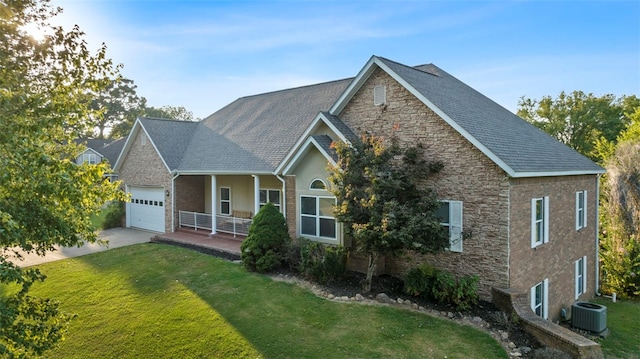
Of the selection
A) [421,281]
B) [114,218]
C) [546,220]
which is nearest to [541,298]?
[546,220]

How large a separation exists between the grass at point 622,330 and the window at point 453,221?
17.7ft

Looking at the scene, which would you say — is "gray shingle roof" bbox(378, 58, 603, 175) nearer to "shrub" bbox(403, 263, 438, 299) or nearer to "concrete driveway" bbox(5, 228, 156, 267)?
"shrub" bbox(403, 263, 438, 299)

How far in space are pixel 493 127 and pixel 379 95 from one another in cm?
418

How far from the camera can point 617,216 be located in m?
18.8

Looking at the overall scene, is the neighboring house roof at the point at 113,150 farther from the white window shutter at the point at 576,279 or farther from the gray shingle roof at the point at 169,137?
the white window shutter at the point at 576,279

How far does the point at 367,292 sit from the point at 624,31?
15.2 metres

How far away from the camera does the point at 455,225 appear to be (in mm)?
12414

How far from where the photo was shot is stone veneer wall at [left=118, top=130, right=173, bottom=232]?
2233 centimetres

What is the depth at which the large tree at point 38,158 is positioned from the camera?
223 inches

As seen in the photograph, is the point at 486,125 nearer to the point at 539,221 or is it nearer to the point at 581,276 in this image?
the point at 539,221

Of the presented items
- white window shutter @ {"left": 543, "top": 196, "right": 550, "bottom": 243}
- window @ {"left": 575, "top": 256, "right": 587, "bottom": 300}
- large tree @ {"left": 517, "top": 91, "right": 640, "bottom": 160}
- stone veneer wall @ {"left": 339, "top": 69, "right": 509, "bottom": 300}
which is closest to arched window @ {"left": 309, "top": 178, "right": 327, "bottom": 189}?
Answer: stone veneer wall @ {"left": 339, "top": 69, "right": 509, "bottom": 300}

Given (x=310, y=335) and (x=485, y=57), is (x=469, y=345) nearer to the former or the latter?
(x=310, y=335)

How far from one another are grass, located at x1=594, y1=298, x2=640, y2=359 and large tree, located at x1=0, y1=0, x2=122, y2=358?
14.5 m

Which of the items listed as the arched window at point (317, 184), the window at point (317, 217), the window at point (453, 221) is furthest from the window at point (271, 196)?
the window at point (453, 221)
